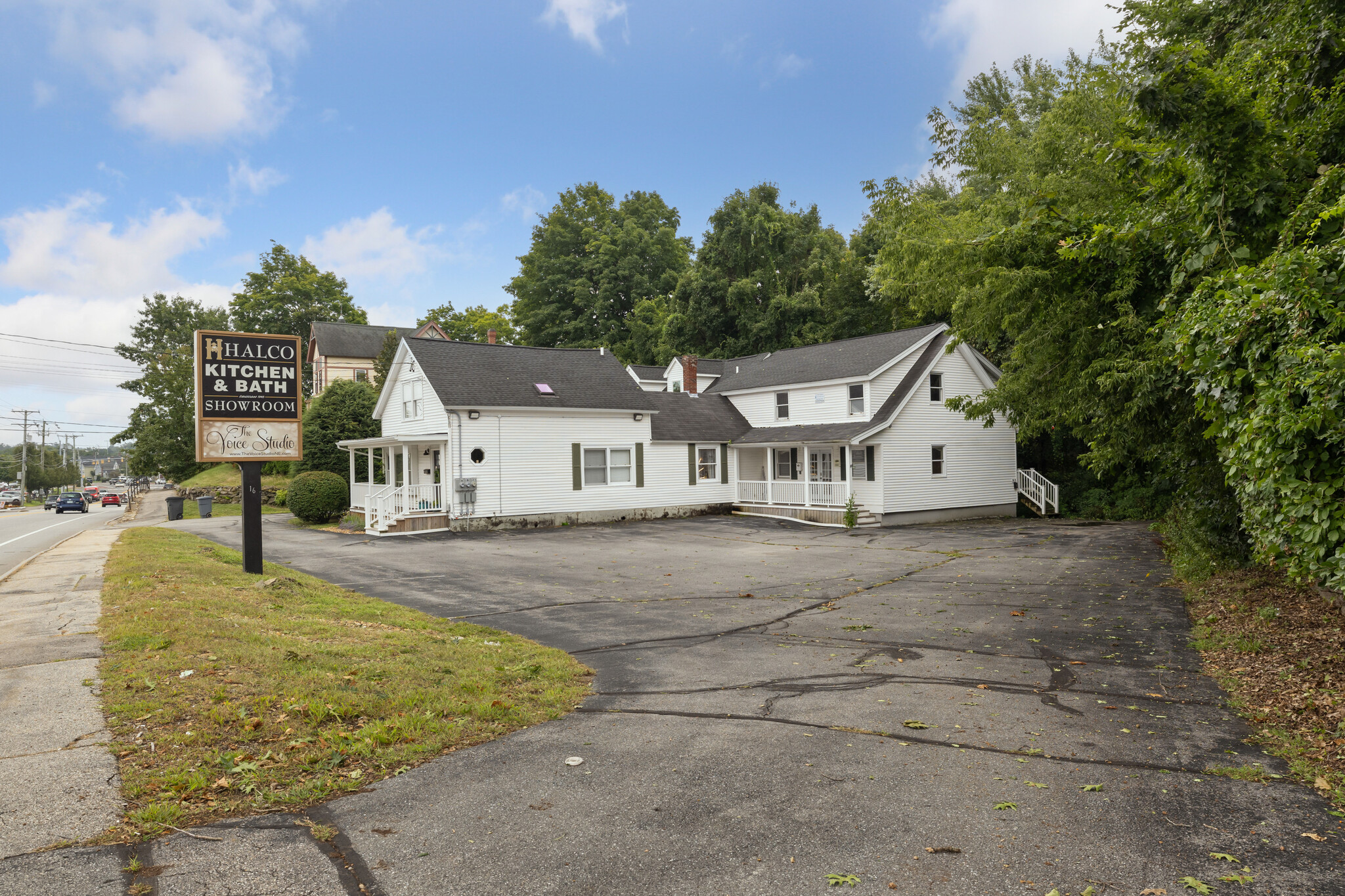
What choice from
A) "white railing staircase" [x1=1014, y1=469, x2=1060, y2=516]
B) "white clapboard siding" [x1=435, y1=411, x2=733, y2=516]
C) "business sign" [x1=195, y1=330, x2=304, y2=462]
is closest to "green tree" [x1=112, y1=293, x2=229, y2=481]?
"white clapboard siding" [x1=435, y1=411, x2=733, y2=516]

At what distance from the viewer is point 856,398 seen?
2688 centimetres

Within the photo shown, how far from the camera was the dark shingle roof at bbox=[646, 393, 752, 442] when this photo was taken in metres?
28.7

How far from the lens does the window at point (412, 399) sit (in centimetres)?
2625

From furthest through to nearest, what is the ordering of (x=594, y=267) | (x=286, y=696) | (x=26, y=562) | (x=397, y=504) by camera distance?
(x=594, y=267)
(x=397, y=504)
(x=26, y=562)
(x=286, y=696)

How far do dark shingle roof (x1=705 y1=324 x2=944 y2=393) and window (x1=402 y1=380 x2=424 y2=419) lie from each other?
12635 millimetres

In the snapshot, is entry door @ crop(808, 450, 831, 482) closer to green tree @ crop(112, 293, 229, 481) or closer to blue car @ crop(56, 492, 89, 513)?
green tree @ crop(112, 293, 229, 481)

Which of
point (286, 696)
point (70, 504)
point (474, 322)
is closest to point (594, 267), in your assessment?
point (474, 322)

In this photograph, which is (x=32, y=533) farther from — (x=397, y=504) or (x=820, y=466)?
(x=820, y=466)

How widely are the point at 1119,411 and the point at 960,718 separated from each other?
796 cm

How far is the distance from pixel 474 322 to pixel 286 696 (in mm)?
64682

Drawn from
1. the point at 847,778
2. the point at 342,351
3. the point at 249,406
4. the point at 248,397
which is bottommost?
the point at 847,778

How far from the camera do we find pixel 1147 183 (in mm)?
9180

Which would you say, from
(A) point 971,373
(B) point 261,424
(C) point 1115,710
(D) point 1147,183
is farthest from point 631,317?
(C) point 1115,710

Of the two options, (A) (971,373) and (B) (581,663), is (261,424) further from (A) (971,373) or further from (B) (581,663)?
(A) (971,373)
